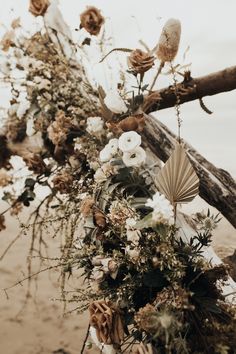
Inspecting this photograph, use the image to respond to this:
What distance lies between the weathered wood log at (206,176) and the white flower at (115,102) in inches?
29.9

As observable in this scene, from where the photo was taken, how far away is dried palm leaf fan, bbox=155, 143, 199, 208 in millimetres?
1743

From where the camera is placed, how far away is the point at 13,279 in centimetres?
585

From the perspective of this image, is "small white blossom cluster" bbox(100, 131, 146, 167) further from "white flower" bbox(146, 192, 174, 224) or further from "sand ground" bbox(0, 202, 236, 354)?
"sand ground" bbox(0, 202, 236, 354)

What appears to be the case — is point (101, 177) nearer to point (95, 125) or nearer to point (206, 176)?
point (95, 125)

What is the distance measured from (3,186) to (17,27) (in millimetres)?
1306

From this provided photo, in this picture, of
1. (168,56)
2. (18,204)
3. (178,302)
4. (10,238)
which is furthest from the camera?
(10,238)

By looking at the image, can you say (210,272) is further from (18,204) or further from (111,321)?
(18,204)

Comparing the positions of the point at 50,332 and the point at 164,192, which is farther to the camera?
the point at 50,332

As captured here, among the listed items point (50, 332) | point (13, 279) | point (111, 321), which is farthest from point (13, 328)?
point (111, 321)

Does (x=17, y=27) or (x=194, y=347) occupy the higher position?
(x=17, y=27)

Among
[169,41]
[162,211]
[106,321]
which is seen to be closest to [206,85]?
[169,41]

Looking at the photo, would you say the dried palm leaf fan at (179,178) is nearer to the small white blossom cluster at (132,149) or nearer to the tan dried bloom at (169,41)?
the small white blossom cluster at (132,149)

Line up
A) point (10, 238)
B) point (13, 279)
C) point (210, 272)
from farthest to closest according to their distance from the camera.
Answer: point (10, 238) < point (13, 279) < point (210, 272)

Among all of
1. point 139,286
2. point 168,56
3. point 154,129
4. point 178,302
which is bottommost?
point 178,302
